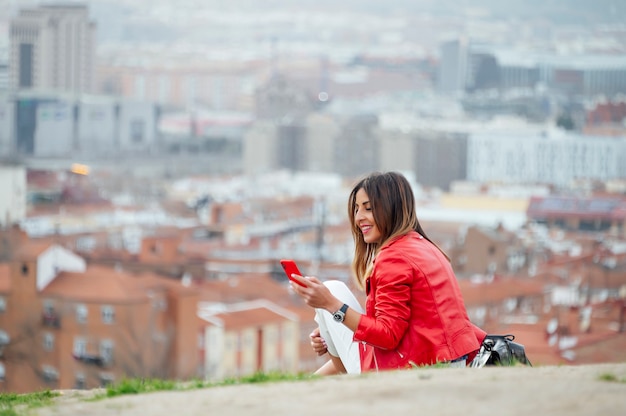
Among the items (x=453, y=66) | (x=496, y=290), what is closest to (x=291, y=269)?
(x=496, y=290)

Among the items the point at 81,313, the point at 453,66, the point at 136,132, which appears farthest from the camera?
the point at 453,66

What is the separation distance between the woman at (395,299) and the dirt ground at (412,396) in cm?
13

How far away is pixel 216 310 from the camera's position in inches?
761

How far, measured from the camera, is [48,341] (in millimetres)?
17047

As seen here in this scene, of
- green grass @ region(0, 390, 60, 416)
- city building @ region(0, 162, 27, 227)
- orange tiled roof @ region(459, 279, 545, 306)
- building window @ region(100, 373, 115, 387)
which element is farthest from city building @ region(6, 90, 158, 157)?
green grass @ region(0, 390, 60, 416)

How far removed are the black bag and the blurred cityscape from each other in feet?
20.7

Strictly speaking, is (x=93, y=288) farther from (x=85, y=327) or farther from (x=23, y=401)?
(x=23, y=401)

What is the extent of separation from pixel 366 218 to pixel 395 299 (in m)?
0.18

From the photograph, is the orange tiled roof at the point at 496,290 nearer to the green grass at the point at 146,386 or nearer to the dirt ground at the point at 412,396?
the green grass at the point at 146,386

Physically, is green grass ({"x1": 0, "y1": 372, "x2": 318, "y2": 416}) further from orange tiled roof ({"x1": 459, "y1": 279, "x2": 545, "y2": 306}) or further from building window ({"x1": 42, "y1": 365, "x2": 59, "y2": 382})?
orange tiled roof ({"x1": 459, "y1": 279, "x2": 545, "y2": 306})

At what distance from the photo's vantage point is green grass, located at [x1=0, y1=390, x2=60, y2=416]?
2361mm

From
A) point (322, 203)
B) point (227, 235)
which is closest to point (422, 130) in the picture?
point (322, 203)

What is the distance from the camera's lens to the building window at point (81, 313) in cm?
1749

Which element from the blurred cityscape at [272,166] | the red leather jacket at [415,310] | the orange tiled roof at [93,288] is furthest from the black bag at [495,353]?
the orange tiled roof at [93,288]
